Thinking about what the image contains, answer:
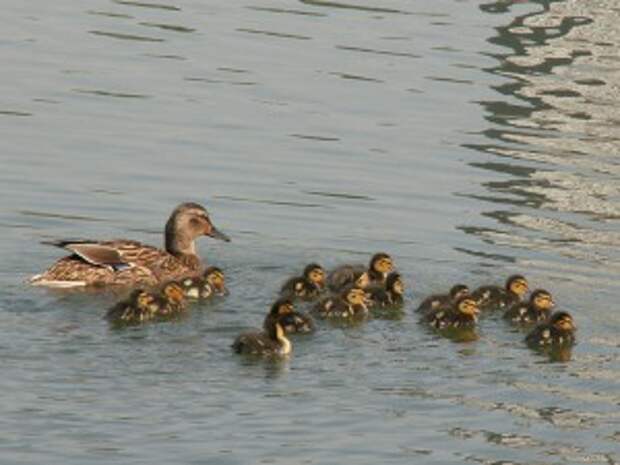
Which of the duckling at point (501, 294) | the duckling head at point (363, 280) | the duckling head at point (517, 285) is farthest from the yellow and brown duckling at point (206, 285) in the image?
the duckling head at point (517, 285)

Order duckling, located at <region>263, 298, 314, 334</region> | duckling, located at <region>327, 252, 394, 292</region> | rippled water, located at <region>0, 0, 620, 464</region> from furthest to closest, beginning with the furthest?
duckling, located at <region>327, 252, 394, 292</region>, duckling, located at <region>263, 298, 314, 334</region>, rippled water, located at <region>0, 0, 620, 464</region>

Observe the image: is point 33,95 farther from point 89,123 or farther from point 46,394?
point 46,394

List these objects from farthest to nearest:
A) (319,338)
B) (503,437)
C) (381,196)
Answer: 1. (381,196)
2. (319,338)
3. (503,437)

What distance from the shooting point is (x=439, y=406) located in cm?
1337

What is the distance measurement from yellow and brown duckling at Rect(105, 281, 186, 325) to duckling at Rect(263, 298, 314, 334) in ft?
2.43

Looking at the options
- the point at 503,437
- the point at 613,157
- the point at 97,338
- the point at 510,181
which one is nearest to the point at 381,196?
the point at 510,181

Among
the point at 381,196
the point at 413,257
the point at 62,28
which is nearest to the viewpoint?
the point at 413,257

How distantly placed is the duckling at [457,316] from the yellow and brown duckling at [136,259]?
200 centimetres

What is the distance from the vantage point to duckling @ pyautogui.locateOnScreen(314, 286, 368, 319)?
15.5 metres

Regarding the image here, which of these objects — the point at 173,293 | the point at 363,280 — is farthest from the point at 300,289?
the point at 173,293

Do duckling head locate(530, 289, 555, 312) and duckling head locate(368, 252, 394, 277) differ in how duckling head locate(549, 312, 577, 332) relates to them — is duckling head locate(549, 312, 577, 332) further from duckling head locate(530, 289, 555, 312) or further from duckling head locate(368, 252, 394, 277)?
duckling head locate(368, 252, 394, 277)

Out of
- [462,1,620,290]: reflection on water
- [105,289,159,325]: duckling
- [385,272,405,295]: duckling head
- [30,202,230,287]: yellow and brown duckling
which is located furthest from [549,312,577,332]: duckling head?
[30,202,230,287]: yellow and brown duckling

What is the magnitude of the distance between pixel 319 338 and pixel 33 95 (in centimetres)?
680

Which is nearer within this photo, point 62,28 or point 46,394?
point 46,394
